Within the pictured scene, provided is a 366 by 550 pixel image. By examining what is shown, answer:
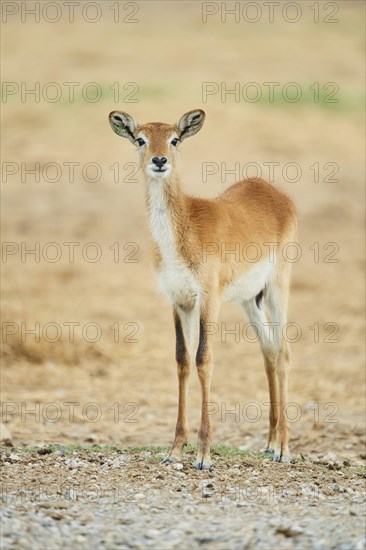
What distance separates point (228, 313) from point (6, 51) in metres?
22.4

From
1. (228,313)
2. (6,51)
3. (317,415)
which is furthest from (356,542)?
(6,51)

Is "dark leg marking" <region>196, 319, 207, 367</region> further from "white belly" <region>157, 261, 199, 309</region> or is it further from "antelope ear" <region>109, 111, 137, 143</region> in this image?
"antelope ear" <region>109, 111, 137, 143</region>

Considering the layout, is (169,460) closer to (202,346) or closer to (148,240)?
(202,346)

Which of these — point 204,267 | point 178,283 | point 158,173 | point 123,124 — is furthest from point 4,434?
point 123,124

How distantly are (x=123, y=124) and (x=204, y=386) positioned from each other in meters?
2.62

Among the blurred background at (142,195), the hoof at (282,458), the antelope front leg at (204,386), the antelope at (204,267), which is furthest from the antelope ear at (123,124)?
the hoof at (282,458)

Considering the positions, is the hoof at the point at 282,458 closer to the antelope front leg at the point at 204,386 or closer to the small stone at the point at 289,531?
the antelope front leg at the point at 204,386

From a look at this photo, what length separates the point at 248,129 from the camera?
102 feet

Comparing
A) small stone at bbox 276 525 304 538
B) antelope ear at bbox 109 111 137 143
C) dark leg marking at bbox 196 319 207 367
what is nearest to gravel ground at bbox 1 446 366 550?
small stone at bbox 276 525 304 538

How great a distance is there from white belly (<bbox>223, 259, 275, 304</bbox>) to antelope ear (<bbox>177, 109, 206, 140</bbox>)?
4.60ft

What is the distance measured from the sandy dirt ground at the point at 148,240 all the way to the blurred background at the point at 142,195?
6cm

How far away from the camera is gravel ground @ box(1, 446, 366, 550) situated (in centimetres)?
681

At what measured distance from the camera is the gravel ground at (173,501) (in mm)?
6812

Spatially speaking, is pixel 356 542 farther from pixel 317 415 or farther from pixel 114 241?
pixel 114 241
